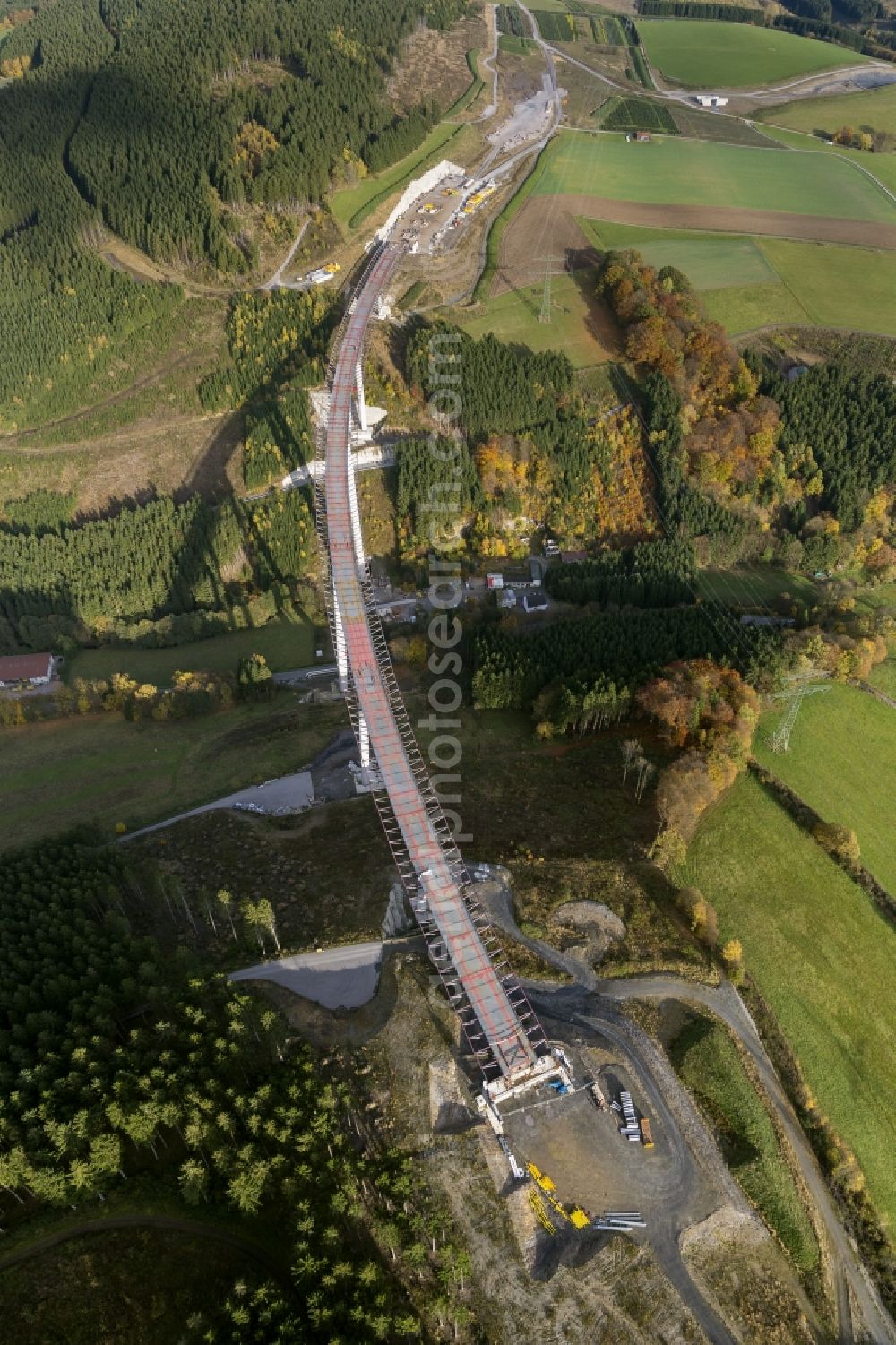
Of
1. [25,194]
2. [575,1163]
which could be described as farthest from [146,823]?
[25,194]

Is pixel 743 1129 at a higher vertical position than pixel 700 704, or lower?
lower

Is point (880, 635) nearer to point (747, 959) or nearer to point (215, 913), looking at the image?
point (747, 959)

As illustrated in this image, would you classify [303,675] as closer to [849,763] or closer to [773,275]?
[849,763]

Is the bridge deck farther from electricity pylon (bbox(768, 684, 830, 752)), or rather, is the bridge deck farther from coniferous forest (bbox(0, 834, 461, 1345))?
electricity pylon (bbox(768, 684, 830, 752))

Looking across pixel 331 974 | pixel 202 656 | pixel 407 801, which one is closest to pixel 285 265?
pixel 202 656

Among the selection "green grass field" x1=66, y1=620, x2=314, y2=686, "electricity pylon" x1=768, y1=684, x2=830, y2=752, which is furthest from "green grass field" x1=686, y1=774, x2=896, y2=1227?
"green grass field" x1=66, y1=620, x2=314, y2=686

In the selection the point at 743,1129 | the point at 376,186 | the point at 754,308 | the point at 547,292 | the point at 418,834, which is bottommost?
the point at 743,1129

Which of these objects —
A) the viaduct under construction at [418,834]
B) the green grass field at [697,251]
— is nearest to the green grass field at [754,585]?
the viaduct under construction at [418,834]

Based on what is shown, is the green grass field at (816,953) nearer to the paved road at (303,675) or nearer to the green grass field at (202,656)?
the paved road at (303,675)
